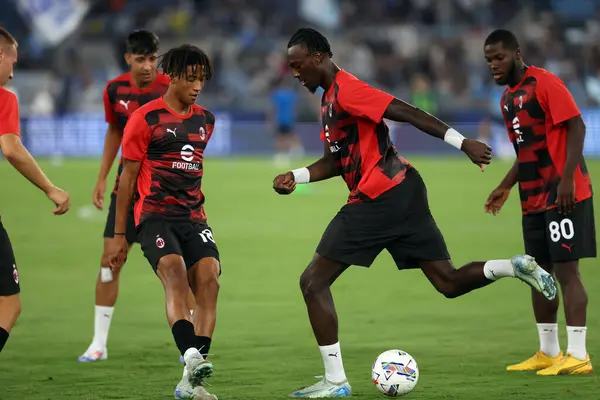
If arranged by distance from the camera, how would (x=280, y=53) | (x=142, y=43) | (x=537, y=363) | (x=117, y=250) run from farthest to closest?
(x=280, y=53)
(x=142, y=43)
(x=537, y=363)
(x=117, y=250)

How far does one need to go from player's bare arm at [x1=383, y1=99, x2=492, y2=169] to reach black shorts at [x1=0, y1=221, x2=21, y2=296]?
2.48 m

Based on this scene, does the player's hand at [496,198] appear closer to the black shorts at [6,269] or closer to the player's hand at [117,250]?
the player's hand at [117,250]

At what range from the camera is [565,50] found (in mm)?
36812

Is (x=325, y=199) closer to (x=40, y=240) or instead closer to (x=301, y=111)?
(x=40, y=240)

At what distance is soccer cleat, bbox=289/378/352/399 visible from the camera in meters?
7.31

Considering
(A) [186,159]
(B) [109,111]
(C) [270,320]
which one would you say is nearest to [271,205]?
(C) [270,320]

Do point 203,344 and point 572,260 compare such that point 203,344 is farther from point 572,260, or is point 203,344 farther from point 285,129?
point 285,129

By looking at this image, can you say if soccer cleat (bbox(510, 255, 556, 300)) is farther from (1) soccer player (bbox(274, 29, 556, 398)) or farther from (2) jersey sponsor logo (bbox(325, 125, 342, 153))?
(2) jersey sponsor logo (bbox(325, 125, 342, 153))

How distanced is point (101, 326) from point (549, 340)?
3.48 meters

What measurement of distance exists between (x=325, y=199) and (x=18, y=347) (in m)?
13.2

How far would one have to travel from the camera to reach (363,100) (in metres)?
7.23

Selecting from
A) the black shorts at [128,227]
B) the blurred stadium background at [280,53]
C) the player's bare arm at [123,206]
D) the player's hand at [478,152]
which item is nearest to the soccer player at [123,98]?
the black shorts at [128,227]

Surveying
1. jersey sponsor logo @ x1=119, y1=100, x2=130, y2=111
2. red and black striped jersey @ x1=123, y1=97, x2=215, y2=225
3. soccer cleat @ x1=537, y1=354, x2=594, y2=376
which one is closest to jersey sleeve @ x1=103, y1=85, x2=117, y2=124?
jersey sponsor logo @ x1=119, y1=100, x2=130, y2=111

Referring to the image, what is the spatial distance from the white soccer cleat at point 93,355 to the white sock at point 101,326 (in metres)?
0.04
